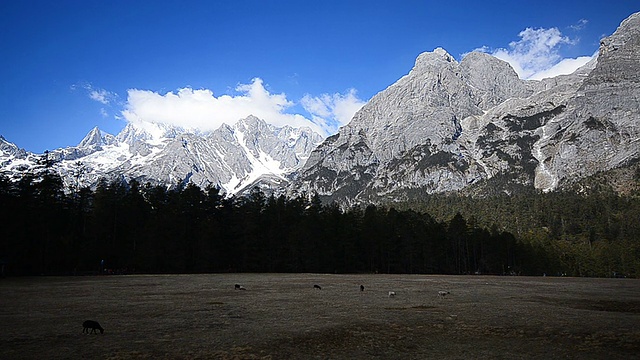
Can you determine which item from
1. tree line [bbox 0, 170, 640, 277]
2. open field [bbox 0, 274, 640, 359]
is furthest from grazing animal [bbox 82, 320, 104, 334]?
tree line [bbox 0, 170, 640, 277]

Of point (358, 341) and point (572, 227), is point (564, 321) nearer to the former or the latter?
point (358, 341)

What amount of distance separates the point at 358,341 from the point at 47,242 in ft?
225

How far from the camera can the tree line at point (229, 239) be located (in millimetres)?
66438

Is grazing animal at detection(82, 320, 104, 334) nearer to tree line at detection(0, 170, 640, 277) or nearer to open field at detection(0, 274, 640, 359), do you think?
open field at detection(0, 274, 640, 359)

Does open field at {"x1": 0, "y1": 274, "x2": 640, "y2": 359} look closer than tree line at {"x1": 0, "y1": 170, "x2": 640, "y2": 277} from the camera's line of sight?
Yes

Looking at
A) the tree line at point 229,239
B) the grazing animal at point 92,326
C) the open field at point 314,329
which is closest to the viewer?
the open field at point 314,329

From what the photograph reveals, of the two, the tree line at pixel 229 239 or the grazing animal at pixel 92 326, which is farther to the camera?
the tree line at pixel 229 239

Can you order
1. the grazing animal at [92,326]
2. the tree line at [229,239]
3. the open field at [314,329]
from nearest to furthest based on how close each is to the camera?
1. the open field at [314,329]
2. the grazing animal at [92,326]
3. the tree line at [229,239]

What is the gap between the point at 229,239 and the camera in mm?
89375

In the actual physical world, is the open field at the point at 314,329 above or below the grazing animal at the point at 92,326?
below

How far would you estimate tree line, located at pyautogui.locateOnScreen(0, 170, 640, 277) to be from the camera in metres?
66.4

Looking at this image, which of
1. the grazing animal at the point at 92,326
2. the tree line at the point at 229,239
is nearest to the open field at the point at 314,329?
the grazing animal at the point at 92,326

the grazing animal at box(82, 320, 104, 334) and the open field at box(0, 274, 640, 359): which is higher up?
the grazing animal at box(82, 320, 104, 334)

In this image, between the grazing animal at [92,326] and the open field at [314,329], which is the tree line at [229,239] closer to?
the open field at [314,329]
